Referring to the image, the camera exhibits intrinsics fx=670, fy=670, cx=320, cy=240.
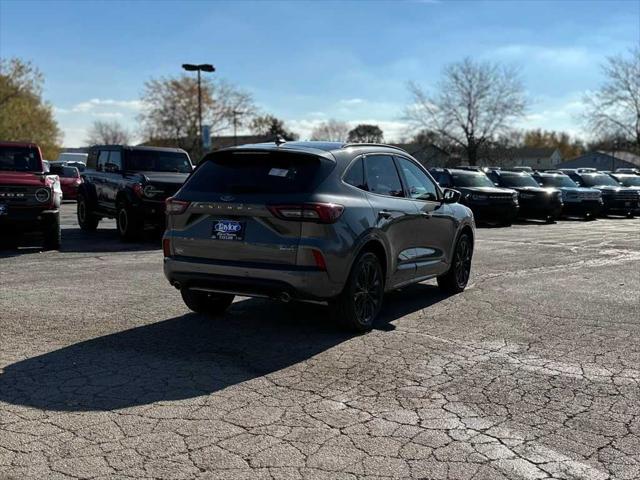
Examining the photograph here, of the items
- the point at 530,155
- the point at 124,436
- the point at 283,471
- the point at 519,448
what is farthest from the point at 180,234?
the point at 530,155

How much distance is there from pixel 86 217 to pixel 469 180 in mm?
11936

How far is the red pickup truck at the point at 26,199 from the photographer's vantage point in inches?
453

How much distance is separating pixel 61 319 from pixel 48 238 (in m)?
6.11

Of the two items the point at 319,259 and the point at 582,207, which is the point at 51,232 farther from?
the point at 582,207

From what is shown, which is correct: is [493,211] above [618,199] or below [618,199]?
below

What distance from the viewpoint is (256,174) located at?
595 cm

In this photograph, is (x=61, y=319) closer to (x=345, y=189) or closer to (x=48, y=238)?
(x=345, y=189)

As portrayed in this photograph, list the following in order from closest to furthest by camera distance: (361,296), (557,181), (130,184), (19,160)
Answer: (361,296)
(19,160)
(130,184)
(557,181)

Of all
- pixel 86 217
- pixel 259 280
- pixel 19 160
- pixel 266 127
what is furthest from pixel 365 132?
pixel 259 280

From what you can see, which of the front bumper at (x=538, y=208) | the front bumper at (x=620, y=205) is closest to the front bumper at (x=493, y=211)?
the front bumper at (x=538, y=208)

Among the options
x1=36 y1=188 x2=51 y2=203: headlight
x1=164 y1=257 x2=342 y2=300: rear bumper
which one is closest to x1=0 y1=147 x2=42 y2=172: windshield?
x1=36 y1=188 x2=51 y2=203: headlight

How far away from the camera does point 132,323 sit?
649 centimetres

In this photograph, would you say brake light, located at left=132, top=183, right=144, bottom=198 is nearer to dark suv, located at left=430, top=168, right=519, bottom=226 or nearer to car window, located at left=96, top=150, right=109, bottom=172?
car window, located at left=96, top=150, right=109, bottom=172

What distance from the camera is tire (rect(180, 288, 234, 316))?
6.80 m
